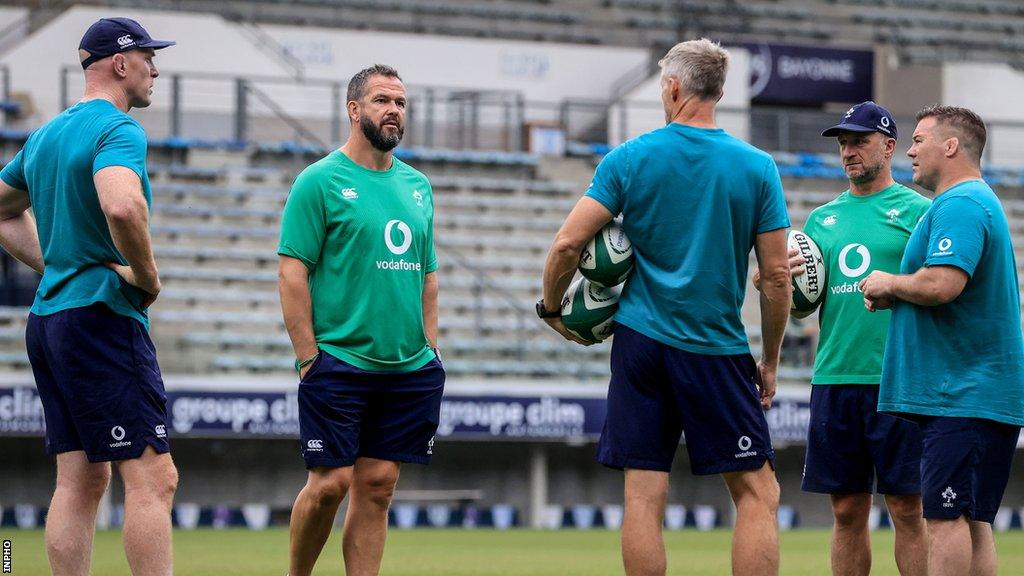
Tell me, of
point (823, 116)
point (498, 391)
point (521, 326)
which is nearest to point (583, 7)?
point (823, 116)

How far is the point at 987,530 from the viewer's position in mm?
6113

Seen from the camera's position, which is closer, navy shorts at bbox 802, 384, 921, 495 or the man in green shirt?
the man in green shirt

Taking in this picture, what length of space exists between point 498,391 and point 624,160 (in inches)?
364

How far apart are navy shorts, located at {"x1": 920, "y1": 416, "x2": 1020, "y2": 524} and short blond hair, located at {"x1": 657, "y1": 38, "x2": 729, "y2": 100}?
157 cm

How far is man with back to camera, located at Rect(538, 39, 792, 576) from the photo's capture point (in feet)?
18.5

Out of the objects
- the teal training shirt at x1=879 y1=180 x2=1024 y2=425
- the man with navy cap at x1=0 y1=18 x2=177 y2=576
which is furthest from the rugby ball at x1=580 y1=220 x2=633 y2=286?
the man with navy cap at x1=0 y1=18 x2=177 y2=576

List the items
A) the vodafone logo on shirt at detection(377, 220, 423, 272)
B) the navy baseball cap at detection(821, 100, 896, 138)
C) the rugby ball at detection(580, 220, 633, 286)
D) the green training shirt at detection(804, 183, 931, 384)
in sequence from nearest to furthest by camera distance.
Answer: the rugby ball at detection(580, 220, 633, 286), the vodafone logo on shirt at detection(377, 220, 423, 272), the green training shirt at detection(804, 183, 931, 384), the navy baseball cap at detection(821, 100, 896, 138)

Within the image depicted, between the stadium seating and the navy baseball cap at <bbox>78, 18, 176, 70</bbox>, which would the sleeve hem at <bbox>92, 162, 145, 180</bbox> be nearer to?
the navy baseball cap at <bbox>78, 18, 176, 70</bbox>

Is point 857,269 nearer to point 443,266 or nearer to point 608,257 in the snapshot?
point 608,257

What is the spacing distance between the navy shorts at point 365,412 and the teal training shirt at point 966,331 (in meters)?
1.86

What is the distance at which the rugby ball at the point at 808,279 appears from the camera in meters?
6.77

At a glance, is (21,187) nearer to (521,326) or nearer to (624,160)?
(624,160)

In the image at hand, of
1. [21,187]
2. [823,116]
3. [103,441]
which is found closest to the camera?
[103,441]

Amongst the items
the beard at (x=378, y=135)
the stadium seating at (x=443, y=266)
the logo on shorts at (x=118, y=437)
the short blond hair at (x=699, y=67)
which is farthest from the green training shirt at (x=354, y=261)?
the stadium seating at (x=443, y=266)
